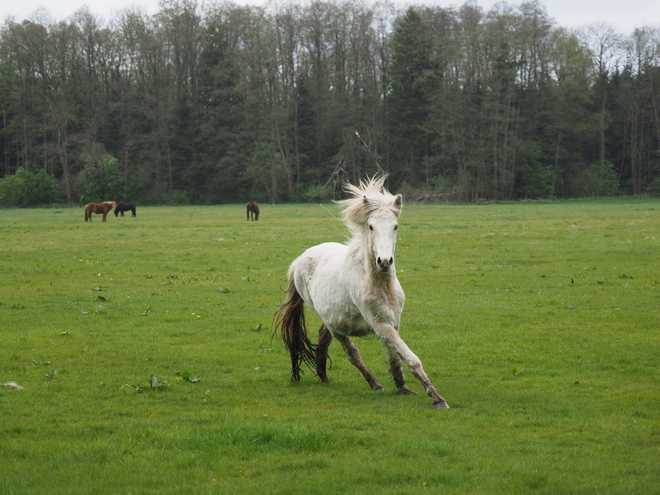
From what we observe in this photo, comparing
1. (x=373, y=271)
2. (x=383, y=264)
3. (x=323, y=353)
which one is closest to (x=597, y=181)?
(x=323, y=353)

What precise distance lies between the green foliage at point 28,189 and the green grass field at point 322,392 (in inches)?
2133

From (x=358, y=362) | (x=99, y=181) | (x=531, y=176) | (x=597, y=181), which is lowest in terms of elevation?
(x=358, y=362)

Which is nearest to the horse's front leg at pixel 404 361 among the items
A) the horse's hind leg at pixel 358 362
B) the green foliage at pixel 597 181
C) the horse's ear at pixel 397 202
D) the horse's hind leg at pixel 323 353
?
the horse's hind leg at pixel 358 362

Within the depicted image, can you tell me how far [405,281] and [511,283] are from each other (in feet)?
8.17

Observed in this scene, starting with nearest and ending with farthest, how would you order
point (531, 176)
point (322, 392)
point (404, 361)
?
point (404, 361)
point (322, 392)
point (531, 176)

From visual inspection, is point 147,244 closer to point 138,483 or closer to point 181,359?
point 181,359

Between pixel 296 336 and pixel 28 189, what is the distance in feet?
219

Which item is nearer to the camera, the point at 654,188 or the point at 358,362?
the point at 358,362

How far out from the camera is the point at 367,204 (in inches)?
299

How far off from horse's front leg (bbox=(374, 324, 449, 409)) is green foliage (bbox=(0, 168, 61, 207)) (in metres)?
67.6

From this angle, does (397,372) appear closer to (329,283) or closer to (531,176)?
(329,283)

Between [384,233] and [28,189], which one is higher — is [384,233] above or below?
below

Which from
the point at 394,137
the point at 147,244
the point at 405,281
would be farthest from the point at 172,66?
the point at 405,281

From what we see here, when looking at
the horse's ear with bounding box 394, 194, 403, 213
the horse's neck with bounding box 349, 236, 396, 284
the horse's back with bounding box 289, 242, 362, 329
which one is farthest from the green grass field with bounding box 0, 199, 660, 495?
the horse's ear with bounding box 394, 194, 403, 213
